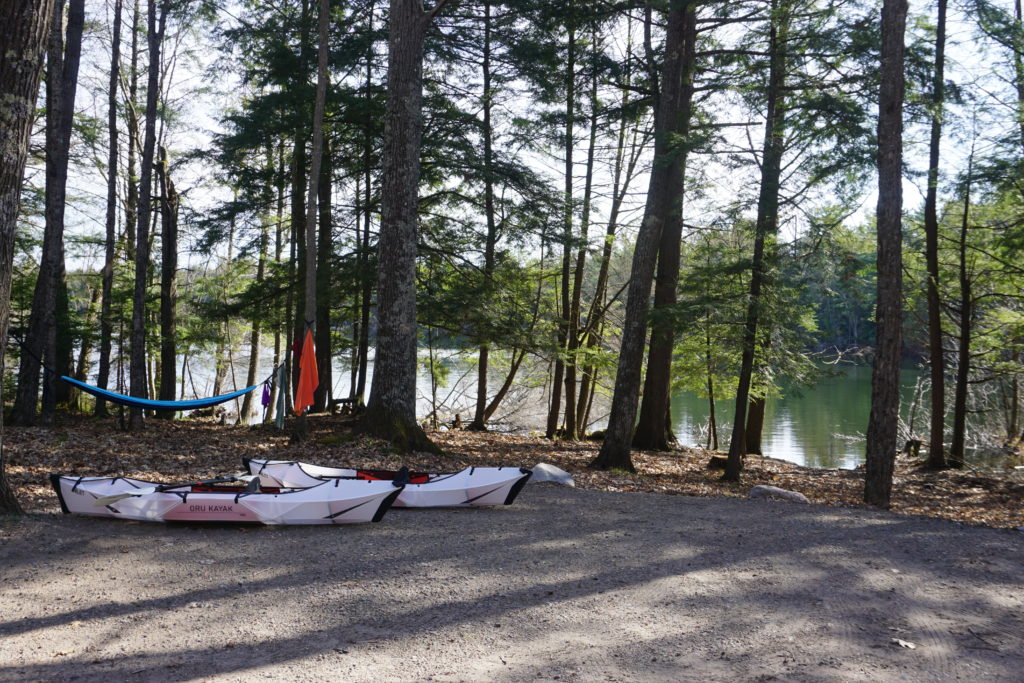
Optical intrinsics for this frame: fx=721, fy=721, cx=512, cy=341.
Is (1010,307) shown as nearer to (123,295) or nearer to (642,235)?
(642,235)

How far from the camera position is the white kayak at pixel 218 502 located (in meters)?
5.32

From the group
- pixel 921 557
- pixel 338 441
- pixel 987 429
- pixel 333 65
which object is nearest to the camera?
pixel 921 557

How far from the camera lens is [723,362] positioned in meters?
12.6

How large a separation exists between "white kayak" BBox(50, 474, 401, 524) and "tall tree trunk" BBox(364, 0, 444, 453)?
12.4ft

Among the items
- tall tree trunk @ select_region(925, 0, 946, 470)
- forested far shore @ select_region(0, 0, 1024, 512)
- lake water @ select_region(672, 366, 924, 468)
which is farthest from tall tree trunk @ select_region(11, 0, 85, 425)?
tall tree trunk @ select_region(925, 0, 946, 470)

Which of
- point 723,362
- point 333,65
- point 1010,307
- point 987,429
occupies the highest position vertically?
point 333,65

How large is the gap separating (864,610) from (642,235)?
21.4ft

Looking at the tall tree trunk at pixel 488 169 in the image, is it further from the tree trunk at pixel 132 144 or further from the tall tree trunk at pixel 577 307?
the tree trunk at pixel 132 144

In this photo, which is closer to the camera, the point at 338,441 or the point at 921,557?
the point at 921,557

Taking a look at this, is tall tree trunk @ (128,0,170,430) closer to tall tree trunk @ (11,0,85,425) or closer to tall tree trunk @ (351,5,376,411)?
tall tree trunk @ (11,0,85,425)

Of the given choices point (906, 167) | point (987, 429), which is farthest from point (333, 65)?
point (987, 429)

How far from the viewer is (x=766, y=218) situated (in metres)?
9.77

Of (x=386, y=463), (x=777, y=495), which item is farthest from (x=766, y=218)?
(x=386, y=463)

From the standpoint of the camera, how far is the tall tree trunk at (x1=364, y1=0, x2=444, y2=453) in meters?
9.43
